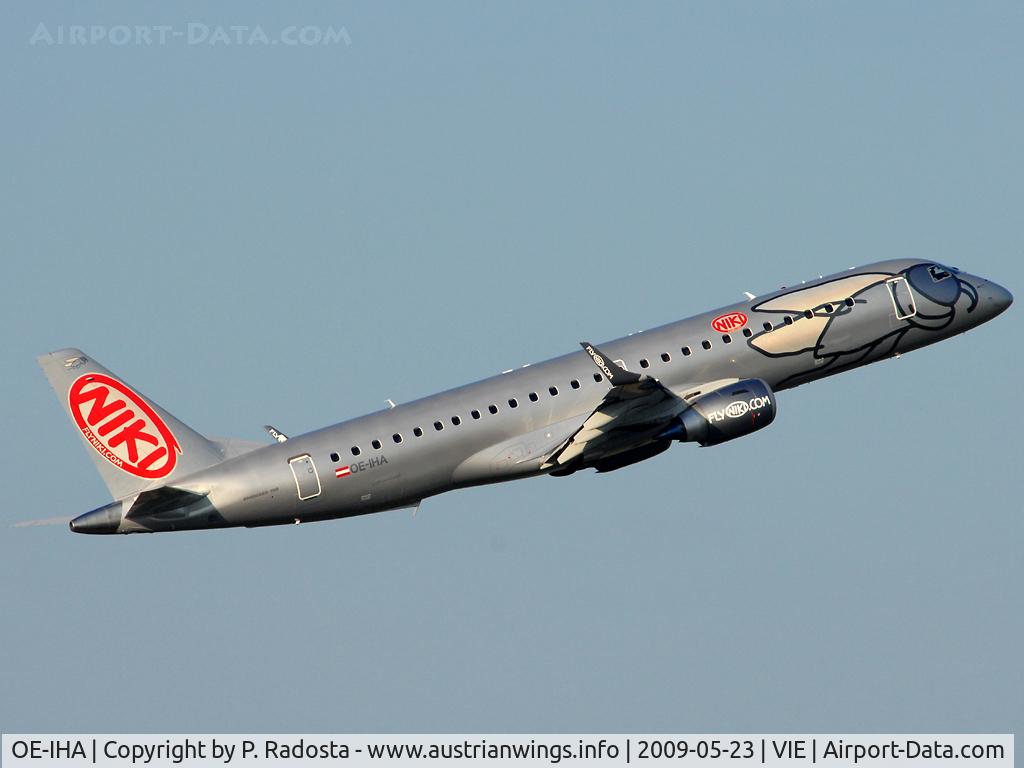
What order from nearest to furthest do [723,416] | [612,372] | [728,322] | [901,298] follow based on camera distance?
[612,372], [723,416], [728,322], [901,298]

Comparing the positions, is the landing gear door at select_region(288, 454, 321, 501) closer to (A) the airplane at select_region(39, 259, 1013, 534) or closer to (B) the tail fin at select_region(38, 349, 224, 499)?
(A) the airplane at select_region(39, 259, 1013, 534)

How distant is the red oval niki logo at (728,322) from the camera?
79000 mm

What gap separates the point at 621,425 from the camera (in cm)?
7525

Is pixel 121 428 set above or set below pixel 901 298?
below

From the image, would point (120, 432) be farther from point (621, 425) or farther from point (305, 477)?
point (621, 425)

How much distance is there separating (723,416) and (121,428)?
2106 centimetres

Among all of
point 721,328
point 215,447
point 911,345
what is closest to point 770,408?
point 721,328

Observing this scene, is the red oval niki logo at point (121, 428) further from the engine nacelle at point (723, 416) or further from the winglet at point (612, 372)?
the engine nacelle at point (723, 416)

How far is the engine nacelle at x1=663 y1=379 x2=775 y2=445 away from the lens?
7569cm

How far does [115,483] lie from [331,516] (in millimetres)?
7469

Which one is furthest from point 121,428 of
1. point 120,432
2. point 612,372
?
point 612,372

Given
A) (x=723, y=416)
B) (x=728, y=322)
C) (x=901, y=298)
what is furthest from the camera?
(x=901, y=298)

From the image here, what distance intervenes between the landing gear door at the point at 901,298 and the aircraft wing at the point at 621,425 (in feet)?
34.3

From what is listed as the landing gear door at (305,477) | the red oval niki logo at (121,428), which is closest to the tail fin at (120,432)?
the red oval niki logo at (121,428)
